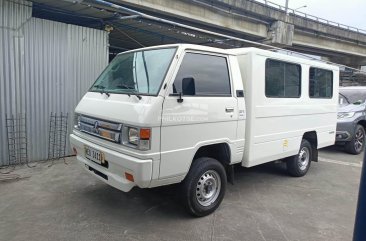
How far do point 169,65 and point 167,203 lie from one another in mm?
2061

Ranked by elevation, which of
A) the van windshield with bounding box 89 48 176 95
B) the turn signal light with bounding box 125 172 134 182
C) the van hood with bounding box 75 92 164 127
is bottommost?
the turn signal light with bounding box 125 172 134 182

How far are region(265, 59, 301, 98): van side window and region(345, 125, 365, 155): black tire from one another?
404 cm

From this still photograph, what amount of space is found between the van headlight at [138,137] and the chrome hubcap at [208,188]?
1042mm

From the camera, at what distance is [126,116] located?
11.1 ft

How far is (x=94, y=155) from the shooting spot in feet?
12.6

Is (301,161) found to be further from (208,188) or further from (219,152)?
(208,188)

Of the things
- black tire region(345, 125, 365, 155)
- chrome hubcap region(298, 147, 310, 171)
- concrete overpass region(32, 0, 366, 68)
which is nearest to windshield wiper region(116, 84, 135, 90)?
concrete overpass region(32, 0, 366, 68)

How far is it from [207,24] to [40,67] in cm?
770

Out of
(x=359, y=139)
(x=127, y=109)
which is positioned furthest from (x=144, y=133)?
(x=359, y=139)

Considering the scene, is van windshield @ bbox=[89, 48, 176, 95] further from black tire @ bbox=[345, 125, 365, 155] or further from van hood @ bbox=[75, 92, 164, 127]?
black tire @ bbox=[345, 125, 365, 155]

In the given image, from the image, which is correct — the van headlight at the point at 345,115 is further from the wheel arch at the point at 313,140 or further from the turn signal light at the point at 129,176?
the turn signal light at the point at 129,176

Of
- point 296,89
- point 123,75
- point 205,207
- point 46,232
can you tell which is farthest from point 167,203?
point 296,89

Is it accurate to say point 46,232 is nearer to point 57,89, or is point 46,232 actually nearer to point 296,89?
point 57,89

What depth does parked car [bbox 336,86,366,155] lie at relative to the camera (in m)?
8.27
